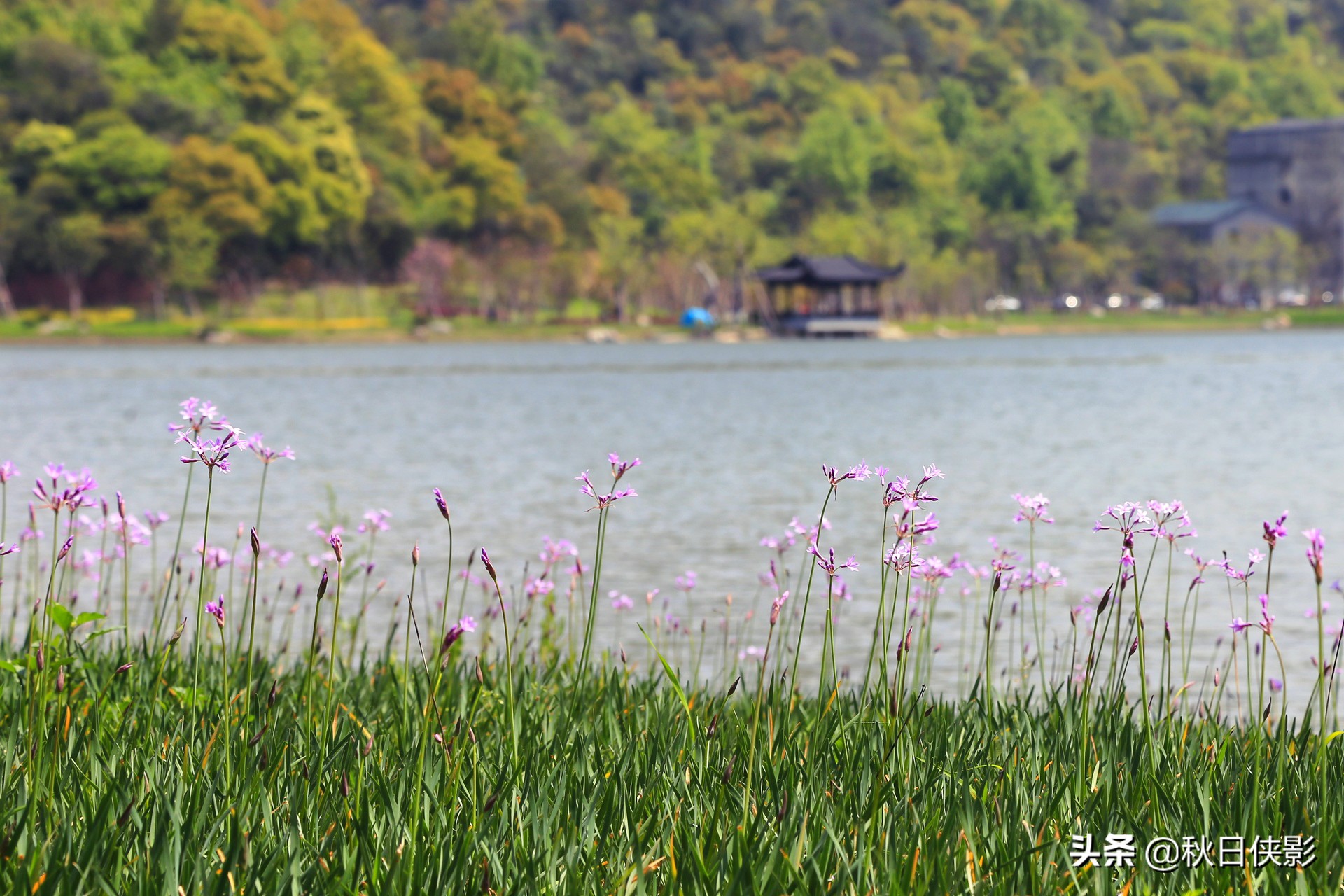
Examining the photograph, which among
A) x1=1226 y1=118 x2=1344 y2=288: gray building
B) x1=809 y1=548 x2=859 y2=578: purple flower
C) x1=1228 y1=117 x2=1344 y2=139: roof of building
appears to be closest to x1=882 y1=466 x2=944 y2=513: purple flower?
x1=809 y1=548 x2=859 y2=578: purple flower

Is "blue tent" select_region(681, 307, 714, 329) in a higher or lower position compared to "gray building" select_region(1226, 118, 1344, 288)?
lower

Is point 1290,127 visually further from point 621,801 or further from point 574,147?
point 621,801

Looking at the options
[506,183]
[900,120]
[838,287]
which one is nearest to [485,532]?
[838,287]

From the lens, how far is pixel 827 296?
276 ft

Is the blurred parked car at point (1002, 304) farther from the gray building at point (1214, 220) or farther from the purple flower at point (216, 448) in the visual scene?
the purple flower at point (216, 448)

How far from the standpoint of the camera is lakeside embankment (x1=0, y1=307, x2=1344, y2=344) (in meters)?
73.4

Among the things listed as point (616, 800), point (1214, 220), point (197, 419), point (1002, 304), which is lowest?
point (1002, 304)

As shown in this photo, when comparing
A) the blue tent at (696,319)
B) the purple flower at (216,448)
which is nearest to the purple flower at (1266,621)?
the purple flower at (216,448)

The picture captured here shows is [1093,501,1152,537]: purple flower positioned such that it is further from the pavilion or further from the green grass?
the pavilion

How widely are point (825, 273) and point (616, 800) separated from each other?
252 ft

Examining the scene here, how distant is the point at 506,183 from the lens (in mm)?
94000

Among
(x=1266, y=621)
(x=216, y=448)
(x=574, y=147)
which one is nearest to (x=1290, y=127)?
(x=574, y=147)

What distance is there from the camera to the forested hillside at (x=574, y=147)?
3137 inches

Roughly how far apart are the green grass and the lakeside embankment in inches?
2816
